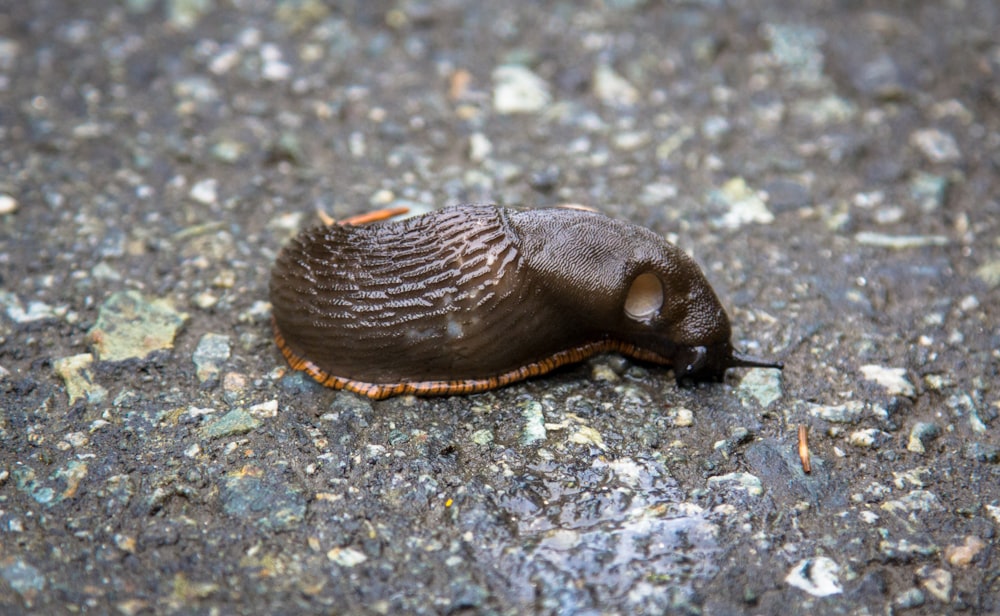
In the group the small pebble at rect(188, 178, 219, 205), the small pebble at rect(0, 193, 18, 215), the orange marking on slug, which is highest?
the orange marking on slug

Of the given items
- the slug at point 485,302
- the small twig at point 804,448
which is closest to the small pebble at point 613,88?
the slug at point 485,302

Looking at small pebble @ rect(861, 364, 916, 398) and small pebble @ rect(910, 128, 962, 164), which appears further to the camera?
small pebble @ rect(910, 128, 962, 164)

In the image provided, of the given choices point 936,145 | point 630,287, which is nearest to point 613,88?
point 936,145

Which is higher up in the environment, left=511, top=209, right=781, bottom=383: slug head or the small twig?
left=511, top=209, right=781, bottom=383: slug head

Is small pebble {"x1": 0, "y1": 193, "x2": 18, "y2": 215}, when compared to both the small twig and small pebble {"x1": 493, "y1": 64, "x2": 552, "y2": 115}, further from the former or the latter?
the small twig

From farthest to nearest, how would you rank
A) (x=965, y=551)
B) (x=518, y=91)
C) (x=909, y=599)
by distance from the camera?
1. (x=518, y=91)
2. (x=965, y=551)
3. (x=909, y=599)

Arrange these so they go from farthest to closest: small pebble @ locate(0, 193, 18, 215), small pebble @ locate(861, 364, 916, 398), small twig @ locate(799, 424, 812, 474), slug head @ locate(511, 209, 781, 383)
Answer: small pebble @ locate(0, 193, 18, 215) → small pebble @ locate(861, 364, 916, 398) → slug head @ locate(511, 209, 781, 383) → small twig @ locate(799, 424, 812, 474)

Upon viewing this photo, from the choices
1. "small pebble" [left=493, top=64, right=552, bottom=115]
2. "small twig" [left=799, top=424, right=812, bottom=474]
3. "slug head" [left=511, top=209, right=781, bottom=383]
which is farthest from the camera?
"small pebble" [left=493, top=64, right=552, bottom=115]

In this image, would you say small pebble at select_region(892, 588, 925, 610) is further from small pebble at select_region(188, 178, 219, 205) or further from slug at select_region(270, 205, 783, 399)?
small pebble at select_region(188, 178, 219, 205)

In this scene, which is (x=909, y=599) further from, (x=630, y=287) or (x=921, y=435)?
(x=630, y=287)

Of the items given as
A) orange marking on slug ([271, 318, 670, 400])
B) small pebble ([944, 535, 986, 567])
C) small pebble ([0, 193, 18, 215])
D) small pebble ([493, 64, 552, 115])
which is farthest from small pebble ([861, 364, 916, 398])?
small pebble ([0, 193, 18, 215])
